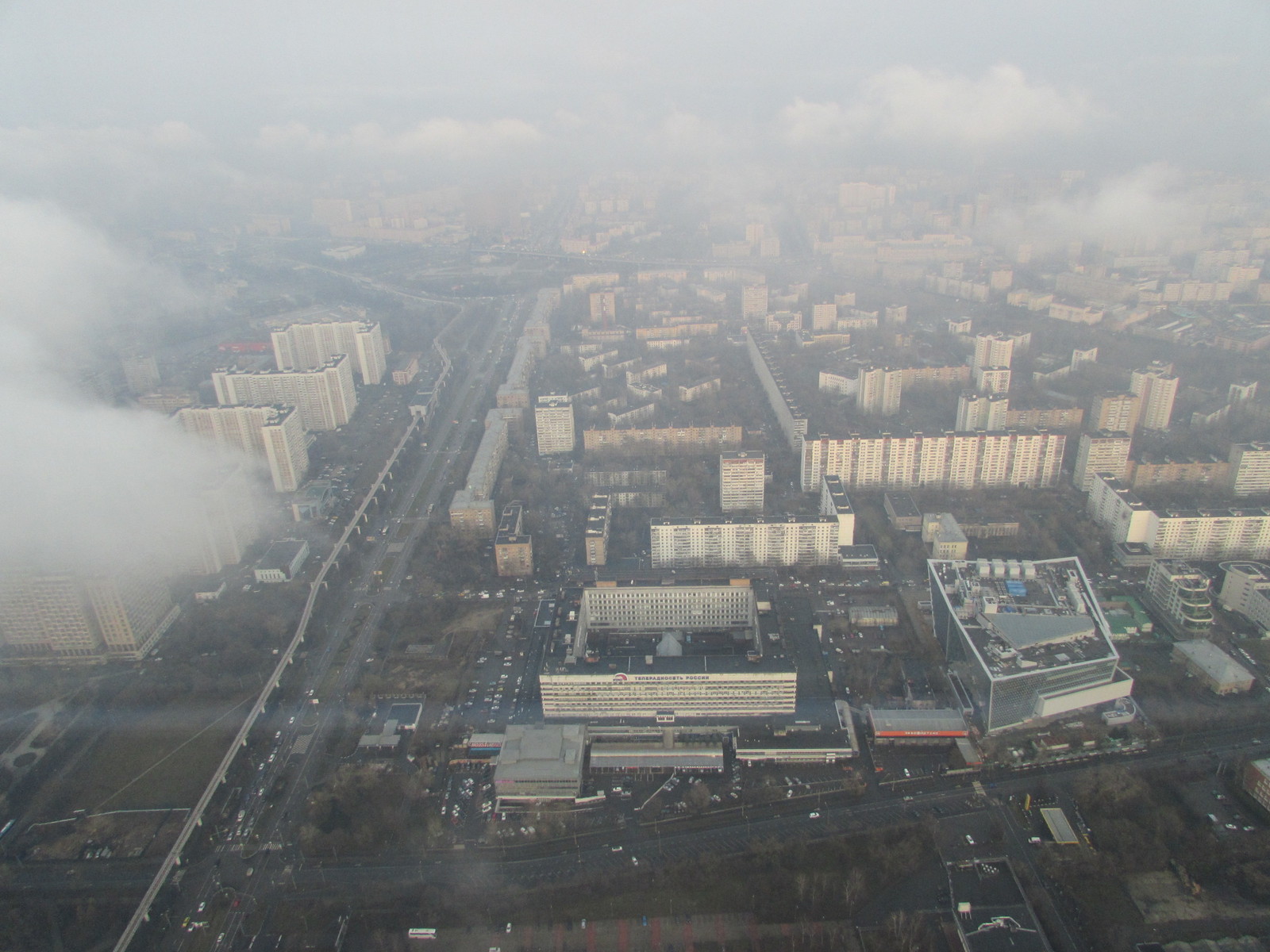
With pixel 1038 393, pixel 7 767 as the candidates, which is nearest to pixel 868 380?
pixel 1038 393

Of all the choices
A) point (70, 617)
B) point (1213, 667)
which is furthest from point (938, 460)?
point (70, 617)

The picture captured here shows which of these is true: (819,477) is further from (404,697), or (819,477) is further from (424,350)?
(424,350)

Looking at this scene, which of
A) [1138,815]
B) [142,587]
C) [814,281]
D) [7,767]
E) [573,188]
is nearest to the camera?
[1138,815]

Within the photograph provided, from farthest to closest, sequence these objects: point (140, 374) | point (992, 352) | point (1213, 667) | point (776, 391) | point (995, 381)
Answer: point (140, 374)
point (992, 352)
point (776, 391)
point (995, 381)
point (1213, 667)

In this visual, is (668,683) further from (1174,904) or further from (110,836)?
(110,836)

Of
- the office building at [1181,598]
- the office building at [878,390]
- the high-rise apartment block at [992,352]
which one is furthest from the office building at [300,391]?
the office building at [1181,598]

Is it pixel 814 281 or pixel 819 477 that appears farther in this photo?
pixel 814 281

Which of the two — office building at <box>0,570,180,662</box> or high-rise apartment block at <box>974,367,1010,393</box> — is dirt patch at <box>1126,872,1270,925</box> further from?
high-rise apartment block at <box>974,367,1010,393</box>
